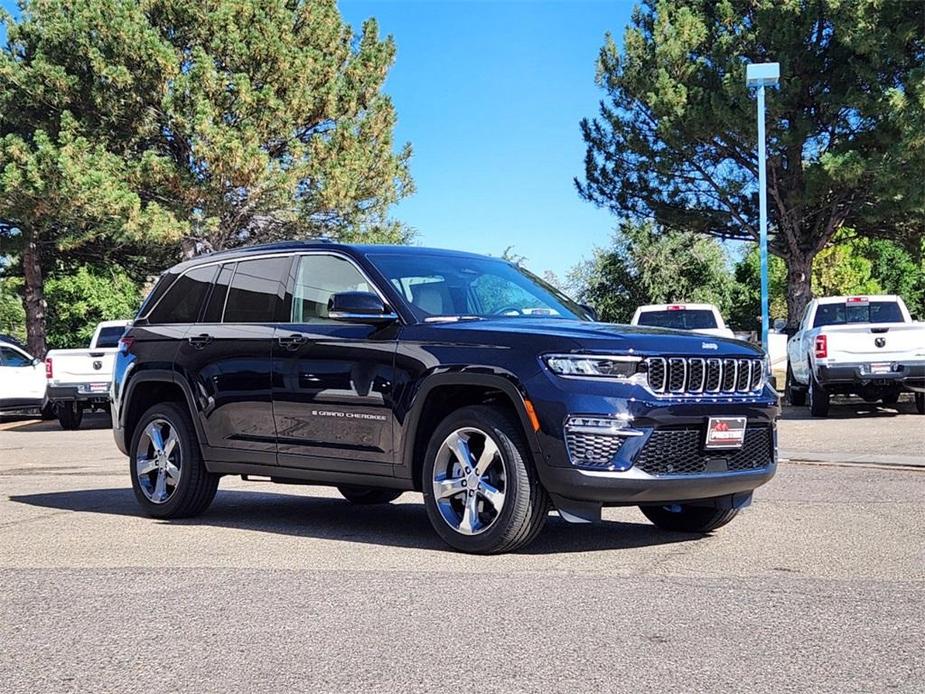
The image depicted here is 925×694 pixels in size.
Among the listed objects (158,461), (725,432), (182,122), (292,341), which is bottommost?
(158,461)

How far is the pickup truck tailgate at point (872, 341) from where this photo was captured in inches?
735

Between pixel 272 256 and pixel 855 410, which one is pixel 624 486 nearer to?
pixel 272 256

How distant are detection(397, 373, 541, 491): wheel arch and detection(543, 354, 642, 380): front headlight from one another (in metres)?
0.29

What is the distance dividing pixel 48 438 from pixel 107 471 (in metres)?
7.52

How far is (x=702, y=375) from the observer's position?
7090 millimetres

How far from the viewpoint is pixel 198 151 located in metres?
30.8

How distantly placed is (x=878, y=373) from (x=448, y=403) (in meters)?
12.8

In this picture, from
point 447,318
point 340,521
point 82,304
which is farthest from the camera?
point 82,304

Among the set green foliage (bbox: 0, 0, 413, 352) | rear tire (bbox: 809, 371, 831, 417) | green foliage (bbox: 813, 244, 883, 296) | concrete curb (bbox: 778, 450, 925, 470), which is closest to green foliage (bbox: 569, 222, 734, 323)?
green foliage (bbox: 813, 244, 883, 296)

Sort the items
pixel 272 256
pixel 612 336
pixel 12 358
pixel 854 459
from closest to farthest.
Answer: pixel 612 336, pixel 272 256, pixel 854 459, pixel 12 358

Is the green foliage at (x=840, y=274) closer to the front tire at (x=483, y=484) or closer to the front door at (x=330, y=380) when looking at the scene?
the front door at (x=330, y=380)

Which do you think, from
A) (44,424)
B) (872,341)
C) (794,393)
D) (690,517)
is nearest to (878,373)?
(872,341)

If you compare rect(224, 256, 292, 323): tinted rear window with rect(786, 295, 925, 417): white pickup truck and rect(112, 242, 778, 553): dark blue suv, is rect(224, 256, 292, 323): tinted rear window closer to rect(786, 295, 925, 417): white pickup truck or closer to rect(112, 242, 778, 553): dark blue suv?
rect(112, 242, 778, 553): dark blue suv

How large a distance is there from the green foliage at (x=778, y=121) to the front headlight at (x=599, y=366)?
24.8 m
